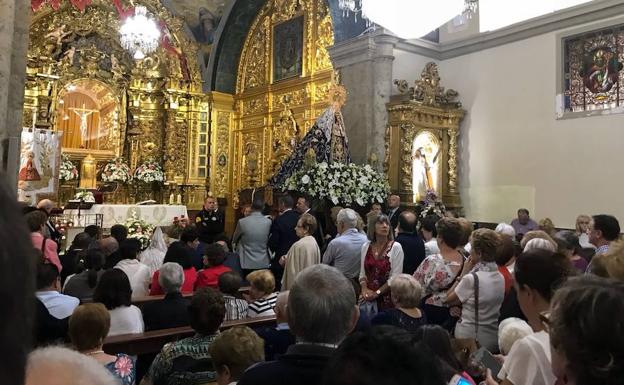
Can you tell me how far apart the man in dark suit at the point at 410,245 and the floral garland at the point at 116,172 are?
11.7 metres

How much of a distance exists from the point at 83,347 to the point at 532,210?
379 inches

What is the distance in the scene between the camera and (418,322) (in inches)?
135

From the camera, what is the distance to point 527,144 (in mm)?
10672

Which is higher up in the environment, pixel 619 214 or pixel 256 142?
pixel 256 142

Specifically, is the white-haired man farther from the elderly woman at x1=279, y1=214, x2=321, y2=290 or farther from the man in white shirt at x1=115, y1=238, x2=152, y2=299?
the man in white shirt at x1=115, y1=238, x2=152, y2=299

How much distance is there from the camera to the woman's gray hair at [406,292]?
346 cm

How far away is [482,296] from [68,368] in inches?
122

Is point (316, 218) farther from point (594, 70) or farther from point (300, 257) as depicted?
point (594, 70)

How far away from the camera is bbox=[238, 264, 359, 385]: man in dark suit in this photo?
1.80 metres

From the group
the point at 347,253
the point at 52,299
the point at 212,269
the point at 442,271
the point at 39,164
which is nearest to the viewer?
the point at 52,299

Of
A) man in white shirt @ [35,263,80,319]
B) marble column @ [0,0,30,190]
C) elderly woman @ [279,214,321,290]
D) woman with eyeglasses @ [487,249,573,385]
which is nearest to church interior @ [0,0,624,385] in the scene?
marble column @ [0,0,30,190]

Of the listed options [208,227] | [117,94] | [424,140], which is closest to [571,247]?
[208,227]

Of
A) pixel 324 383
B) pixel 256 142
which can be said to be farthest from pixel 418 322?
pixel 256 142

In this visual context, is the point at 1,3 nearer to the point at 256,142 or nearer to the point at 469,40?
the point at 469,40
